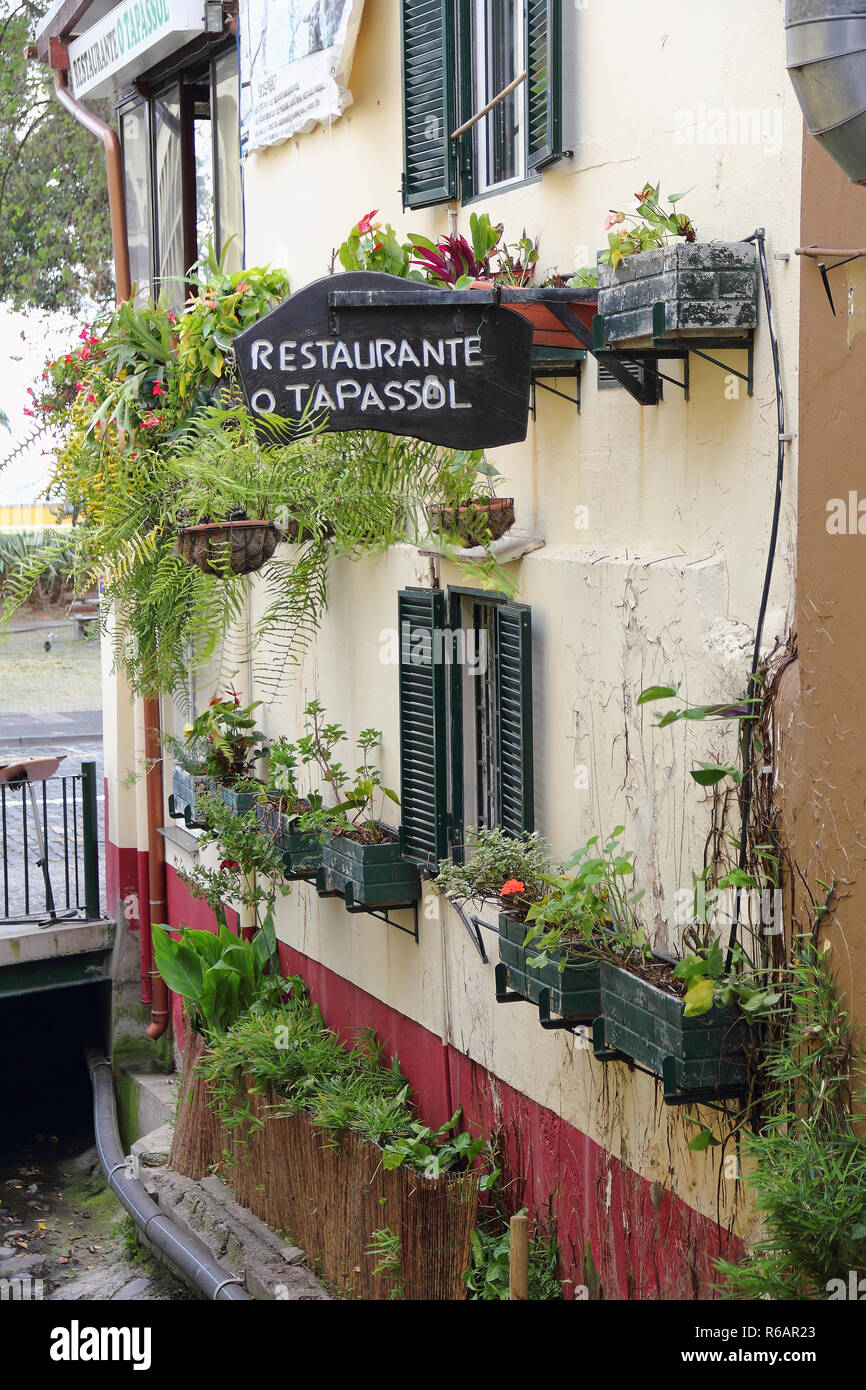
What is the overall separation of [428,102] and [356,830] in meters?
3.35

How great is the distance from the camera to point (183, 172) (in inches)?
406

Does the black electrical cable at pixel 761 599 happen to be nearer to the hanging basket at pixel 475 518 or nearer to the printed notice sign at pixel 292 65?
the hanging basket at pixel 475 518

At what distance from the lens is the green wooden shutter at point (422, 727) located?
6.81m

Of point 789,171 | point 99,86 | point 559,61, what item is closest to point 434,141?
point 559,61

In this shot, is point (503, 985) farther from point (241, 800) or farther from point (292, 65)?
point (292, 65)

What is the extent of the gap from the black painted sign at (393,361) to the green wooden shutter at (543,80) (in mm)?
1193

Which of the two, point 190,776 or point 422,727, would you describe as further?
point 190,776

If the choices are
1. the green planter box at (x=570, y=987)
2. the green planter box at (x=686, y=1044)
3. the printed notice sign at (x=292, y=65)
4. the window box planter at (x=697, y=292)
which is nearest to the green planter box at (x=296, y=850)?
the green planter box at (x=570, y=987)

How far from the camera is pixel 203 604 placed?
21.2ft

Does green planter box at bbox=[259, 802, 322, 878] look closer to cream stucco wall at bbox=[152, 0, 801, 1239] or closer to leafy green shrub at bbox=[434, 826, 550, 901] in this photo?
cream stucco wall at bbox=[152, 0, 801, 1239]

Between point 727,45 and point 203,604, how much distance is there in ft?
9.78

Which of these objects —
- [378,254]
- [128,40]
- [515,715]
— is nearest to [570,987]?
[515,715]

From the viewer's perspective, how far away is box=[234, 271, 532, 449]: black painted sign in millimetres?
4602

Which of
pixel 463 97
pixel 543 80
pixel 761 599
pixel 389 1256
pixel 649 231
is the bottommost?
pixel 389 1256
